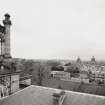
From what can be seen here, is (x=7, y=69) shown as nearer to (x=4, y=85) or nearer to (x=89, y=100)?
(x=4, y=85)

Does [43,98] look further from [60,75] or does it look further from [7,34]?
[60,75]

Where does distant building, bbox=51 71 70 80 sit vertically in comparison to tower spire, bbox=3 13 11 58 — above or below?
below

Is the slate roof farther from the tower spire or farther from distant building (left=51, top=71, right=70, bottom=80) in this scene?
distant building (left=51, top=71, right=70, bottom=80)

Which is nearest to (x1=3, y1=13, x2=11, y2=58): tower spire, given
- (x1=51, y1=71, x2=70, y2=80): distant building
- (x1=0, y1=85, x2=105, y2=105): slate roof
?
(x1=0, y1=85, x2=105, y2=105): slate roof

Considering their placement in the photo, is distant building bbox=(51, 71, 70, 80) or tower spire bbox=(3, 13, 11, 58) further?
distant building bbox=(51, 71, 70, 80)

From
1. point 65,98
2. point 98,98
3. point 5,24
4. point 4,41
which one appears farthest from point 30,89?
point 5,24

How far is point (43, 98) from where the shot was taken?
432 inches

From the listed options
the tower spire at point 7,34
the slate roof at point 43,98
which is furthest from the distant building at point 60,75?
the slate roof at point 43,98

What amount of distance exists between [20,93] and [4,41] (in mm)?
7680

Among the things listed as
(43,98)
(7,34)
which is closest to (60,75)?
(7,34)

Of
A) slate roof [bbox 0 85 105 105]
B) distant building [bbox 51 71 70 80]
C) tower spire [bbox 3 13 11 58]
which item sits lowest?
distant building [bbox 51 71 70 80]

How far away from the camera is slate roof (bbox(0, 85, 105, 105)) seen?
33.0ft

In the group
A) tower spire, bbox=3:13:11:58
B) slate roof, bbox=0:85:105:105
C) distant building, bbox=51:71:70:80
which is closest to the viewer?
slate roof, bbox=0:85:105:105

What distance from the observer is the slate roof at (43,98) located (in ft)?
33.0
